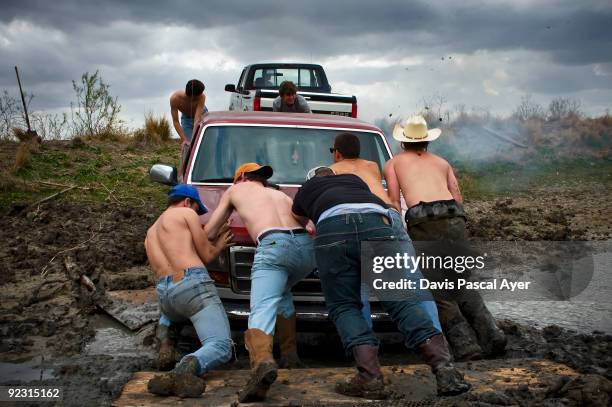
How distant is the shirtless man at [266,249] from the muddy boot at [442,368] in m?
0.99

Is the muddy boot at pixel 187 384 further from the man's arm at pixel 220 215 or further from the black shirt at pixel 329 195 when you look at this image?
the black shirt at pixel 329 195

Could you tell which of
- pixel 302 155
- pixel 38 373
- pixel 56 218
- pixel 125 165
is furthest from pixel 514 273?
pixel 125 165

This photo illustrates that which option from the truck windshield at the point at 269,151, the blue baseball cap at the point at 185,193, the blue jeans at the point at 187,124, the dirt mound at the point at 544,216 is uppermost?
the blue jeans at the point at 187,124

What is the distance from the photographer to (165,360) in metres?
5.90

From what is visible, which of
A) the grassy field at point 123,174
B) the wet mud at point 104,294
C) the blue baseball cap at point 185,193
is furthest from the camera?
the grassy field at point 123,174

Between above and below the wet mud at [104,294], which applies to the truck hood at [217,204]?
above

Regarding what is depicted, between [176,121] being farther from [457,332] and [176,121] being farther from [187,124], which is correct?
[457,332]

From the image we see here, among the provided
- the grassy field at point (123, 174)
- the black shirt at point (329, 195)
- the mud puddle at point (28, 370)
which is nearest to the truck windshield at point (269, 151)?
the black shirt at point (329, 195)

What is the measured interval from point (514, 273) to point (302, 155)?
4.00 meters

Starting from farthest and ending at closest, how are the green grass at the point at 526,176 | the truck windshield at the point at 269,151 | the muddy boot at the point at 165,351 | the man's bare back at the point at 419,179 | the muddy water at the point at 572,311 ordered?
the green grass at the point at 526,176
the muddy water at the point at 572,311
the truck windshield at the point at 269,151
the man's bare back at the point at 419,179
the muddy boot at the point at 165,351

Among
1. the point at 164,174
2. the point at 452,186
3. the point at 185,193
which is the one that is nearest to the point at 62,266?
the point at 164,174

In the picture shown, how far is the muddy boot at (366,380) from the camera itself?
16.3 feet

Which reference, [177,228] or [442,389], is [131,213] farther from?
[442,389]

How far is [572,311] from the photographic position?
8211 mm
